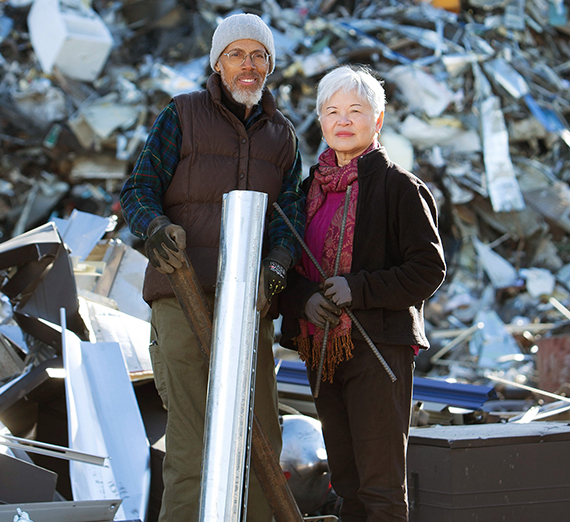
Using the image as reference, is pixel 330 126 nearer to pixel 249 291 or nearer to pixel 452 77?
pixel 249 291

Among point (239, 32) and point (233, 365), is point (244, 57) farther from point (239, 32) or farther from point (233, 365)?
point (233, 365)

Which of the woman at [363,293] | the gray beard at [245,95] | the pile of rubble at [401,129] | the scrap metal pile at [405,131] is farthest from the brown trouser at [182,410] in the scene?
the pile of rubble at [401,129]

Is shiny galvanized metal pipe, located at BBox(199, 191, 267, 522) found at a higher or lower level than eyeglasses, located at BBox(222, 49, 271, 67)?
lower

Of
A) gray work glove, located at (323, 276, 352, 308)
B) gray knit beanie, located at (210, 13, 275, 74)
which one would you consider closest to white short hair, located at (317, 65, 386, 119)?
gray knit beanie, located at (210, 13, 275, 74)

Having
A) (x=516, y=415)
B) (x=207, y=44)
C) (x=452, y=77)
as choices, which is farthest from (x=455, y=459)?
(x=207, y=44)

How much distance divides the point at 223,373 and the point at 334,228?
0.73 meters

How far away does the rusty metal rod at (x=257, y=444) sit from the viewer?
168 cm

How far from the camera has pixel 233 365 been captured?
59.2 inches

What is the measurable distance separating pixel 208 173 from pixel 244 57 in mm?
404

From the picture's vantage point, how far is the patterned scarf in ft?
6.47

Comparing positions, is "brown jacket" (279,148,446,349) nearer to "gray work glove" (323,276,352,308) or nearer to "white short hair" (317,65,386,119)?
"gray work glove" (323,276,352,308)

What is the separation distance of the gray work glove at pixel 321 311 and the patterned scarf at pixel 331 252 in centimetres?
4

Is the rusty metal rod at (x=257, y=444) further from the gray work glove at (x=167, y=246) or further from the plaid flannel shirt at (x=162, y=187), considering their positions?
the plaid flannel shirt at (x=162, y=187)

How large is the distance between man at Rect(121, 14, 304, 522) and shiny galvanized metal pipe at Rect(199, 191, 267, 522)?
27 centimetres
